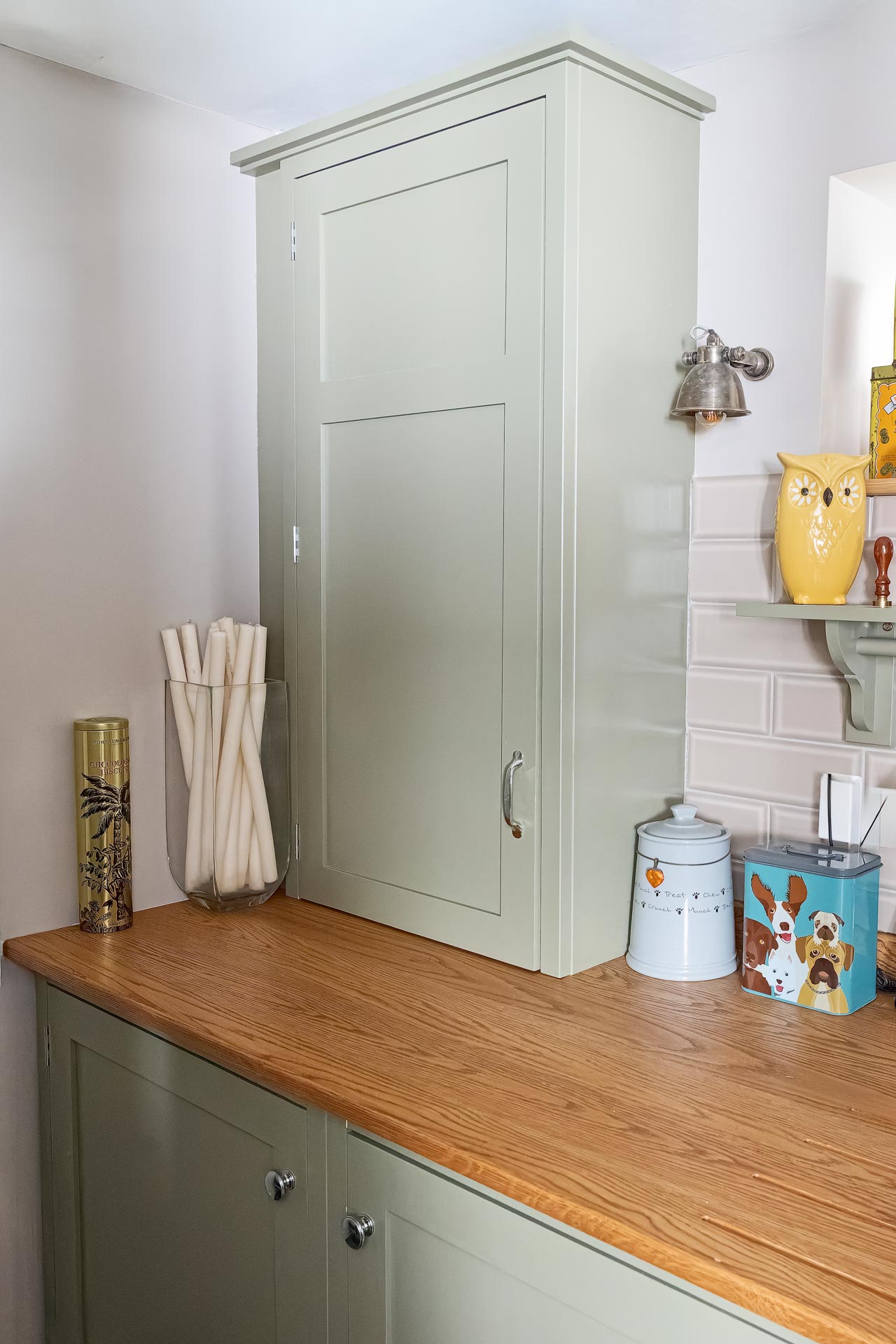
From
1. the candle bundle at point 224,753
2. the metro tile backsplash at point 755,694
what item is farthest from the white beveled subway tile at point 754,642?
the candle bundle at point 224,753

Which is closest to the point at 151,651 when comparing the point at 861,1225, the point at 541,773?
the point at 541,773

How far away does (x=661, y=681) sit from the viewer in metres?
1.70

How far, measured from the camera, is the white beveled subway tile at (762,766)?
5.29 ft

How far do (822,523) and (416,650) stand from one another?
0.61m

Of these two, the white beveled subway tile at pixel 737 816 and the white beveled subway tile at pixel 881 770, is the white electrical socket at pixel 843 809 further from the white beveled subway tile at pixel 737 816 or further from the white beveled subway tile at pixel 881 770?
the white beveled subway tile at pixel 737 816

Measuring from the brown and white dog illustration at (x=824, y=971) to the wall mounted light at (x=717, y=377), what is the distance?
0.72m

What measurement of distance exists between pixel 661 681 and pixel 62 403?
3.39 feet

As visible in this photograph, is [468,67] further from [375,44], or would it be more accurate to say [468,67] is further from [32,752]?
[32,752]

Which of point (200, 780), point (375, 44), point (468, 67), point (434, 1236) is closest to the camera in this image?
point (434, 1236)

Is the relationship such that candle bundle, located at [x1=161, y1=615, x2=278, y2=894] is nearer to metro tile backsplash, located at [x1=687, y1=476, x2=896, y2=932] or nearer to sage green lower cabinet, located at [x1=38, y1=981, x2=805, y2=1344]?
sage green lower cabinet, located at [x1=38, y1=981, x2=805, y2=1344]

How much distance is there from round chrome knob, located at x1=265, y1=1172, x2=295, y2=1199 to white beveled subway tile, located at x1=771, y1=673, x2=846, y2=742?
35.6 inches

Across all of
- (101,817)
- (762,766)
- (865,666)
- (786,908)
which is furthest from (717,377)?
(101,817)

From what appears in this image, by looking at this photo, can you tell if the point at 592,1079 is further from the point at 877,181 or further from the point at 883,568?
the point at 877,181

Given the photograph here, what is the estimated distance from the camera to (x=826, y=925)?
1.44m
